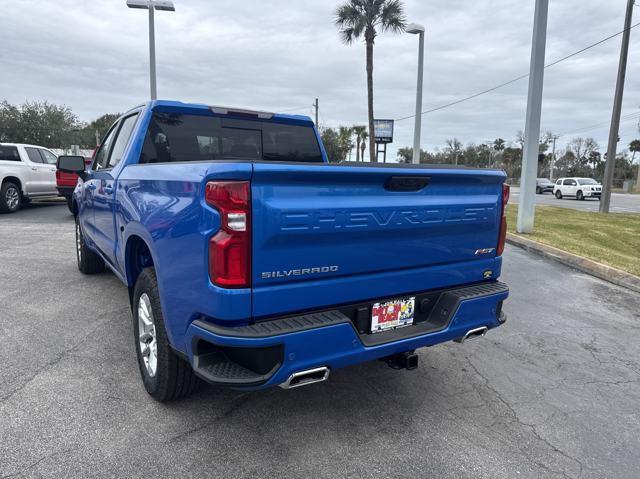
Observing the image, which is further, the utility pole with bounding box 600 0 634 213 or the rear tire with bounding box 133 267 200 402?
the utility pole with bounding box 600 0 634 213

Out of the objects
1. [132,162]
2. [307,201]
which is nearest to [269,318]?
[307,201]

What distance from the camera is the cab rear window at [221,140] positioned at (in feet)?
12.5

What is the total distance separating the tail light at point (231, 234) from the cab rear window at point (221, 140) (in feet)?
5.22

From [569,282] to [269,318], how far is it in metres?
5.78

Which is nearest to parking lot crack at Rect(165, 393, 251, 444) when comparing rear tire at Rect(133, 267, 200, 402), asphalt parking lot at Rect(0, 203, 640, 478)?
asphalt parking lot at Rect(0, 203, 640, 478)

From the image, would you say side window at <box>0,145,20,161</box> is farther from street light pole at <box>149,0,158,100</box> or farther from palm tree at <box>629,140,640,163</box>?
palm tree at <box>629,140,640,163</box>

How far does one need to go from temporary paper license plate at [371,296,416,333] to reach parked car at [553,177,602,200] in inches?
1358

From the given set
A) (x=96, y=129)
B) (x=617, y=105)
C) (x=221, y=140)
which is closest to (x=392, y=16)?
(x=617, y=105)

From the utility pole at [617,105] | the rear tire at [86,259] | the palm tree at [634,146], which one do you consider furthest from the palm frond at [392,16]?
the palm tree at [634,146]

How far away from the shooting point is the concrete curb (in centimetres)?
649

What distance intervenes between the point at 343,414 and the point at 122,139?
3.16 meters

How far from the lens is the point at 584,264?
24.3 feet

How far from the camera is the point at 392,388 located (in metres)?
3.29

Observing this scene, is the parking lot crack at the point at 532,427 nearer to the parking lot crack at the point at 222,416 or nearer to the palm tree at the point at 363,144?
the parking lot crack at the point at 222,416
